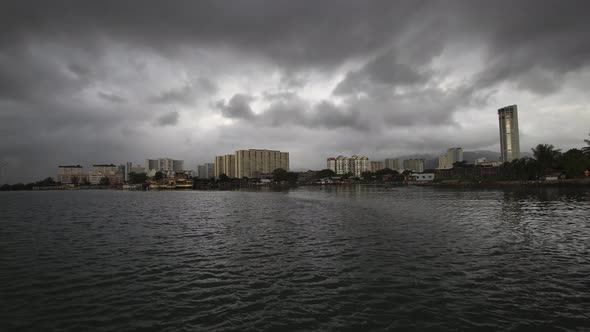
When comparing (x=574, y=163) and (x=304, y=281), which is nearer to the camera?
(x=304, y=281)

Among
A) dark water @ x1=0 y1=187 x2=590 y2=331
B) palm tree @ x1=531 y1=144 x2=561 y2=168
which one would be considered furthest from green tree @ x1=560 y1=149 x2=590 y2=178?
dark water @ x1=0 y1=187 x2=590 y2=331

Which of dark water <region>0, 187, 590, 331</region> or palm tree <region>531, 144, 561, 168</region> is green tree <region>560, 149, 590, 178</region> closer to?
palm tree <region>531, 144, 561, 168</region>

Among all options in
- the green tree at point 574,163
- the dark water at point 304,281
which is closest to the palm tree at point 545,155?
the green tree at point 574,163

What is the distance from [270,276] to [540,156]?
470 feet

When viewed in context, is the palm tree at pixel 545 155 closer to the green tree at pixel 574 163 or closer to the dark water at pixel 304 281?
the green tree at pixel 574 163

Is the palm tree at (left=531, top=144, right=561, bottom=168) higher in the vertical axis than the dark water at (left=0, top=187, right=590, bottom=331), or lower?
higher

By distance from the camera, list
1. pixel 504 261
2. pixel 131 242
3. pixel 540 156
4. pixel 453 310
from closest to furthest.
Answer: pixel 453 310 < pixel 504 261 < pixel 131 242 < pixel 540 156

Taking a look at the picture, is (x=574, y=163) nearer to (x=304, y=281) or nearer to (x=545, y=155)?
(x=545, y=155)

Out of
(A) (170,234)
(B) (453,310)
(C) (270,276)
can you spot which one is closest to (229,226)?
(A) (170,234)

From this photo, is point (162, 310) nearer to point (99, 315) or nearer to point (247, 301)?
point (99, 315)

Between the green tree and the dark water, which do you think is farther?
the green tree

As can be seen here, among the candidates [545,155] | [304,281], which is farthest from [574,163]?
[304,281]

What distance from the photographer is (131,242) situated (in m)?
22.8

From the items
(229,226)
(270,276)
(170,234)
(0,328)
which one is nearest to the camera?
(0,328)
